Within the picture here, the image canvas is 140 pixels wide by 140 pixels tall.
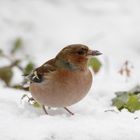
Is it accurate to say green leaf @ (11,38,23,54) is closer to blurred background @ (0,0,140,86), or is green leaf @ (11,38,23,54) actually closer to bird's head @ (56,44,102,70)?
blurred background @ (0,0,140,86)

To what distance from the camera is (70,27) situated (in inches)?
402

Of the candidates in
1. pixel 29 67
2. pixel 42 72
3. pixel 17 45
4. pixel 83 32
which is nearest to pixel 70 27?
pixel 83 32

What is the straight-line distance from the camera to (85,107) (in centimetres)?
598

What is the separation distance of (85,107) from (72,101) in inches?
15.5

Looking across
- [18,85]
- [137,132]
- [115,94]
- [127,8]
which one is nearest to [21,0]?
[127,8]

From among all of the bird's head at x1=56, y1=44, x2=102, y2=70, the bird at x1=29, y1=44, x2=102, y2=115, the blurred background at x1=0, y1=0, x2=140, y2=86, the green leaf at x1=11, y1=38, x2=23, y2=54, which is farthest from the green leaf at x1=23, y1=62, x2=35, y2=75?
the bird's head at x1=56, y1=44, x2=102, y2=70

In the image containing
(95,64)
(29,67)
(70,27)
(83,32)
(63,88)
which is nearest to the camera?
(63,88)

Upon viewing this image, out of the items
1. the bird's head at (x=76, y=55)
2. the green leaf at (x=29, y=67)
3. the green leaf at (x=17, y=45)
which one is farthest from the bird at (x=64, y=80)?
the green leaf at (x=17, y=45)

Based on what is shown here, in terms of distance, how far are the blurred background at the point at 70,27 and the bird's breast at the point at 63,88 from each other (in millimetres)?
3206

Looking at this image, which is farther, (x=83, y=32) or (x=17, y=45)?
(x=83, y=32)

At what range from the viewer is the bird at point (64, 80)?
5559 millimetres

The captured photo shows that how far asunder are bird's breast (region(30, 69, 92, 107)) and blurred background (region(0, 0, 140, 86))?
3206 millimetres

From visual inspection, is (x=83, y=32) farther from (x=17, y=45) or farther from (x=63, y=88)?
(x=63, y=88)

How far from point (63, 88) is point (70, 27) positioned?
4749 millimetres
